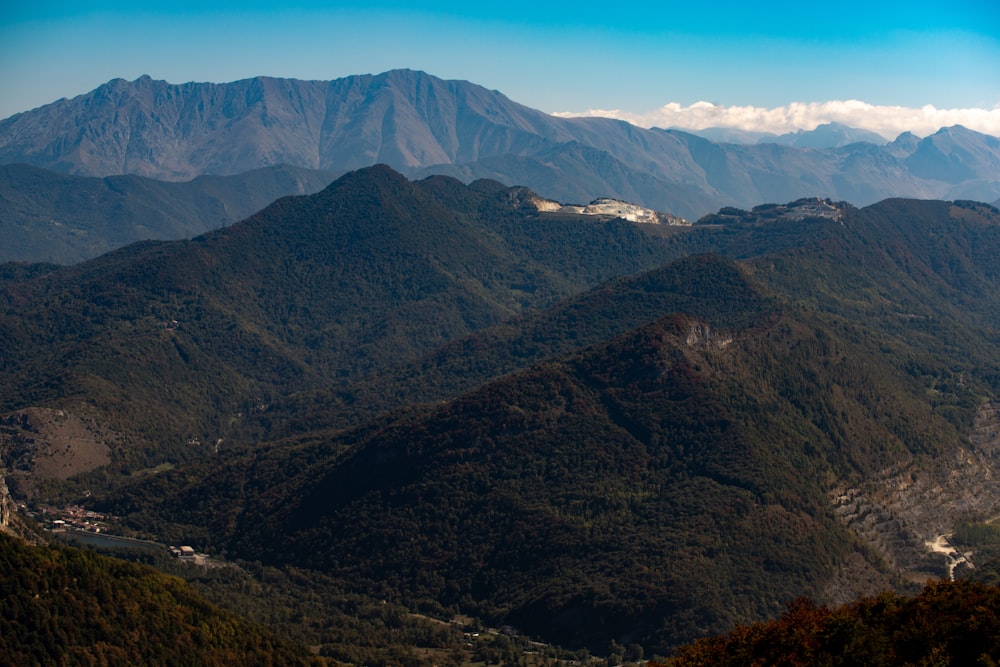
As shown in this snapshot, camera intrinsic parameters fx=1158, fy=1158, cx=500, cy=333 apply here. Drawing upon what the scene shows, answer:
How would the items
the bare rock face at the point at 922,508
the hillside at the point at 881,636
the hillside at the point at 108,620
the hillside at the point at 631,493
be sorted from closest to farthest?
the hillside at the point at 881,636
the hillside at the point at 108,620
the hillside at the point at 631,493
the bare rock face at the point at 922,508

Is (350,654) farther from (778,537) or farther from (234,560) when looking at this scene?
(778,537)

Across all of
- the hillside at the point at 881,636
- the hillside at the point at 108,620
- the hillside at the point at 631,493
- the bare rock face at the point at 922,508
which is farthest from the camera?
the bare rock face at the point at 922,508

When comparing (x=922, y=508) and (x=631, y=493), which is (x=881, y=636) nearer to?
(x=631, y=493)

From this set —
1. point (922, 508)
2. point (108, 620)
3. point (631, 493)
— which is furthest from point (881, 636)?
point (922, 508)

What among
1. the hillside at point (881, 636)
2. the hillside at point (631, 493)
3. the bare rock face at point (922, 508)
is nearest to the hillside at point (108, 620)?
the hillside at point (631, 493)

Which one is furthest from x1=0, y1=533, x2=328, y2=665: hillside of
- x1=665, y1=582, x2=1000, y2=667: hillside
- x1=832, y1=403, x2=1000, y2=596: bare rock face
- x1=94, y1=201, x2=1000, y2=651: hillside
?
x1=832, y1=403, x2=1000, y2=596: bare rock face

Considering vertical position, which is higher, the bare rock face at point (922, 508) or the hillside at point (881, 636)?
the hillside at point (881, 636)

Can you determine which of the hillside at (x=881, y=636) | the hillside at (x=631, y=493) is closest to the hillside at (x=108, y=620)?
the hillside at (x=631, y=493)

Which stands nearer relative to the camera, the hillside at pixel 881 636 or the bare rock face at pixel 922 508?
the hillside at pixel 881 636

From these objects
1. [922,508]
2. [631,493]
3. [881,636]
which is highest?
[881,636]

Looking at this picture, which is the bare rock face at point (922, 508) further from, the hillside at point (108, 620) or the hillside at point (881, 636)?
the hillside at point (108, 620)

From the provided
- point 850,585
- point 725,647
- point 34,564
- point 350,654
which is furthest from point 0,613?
point 850,585
